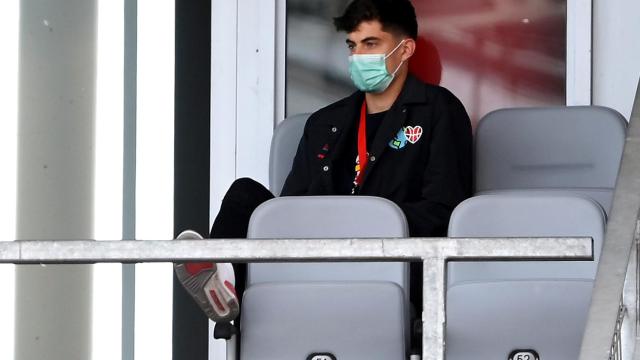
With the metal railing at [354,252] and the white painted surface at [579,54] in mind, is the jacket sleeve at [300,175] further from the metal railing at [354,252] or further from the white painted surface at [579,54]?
the metal railing at [354,252]

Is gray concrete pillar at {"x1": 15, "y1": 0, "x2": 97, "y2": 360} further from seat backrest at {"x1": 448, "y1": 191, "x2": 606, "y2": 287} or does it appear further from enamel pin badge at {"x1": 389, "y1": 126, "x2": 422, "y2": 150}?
seat backrest at {"x1": 448, "y1": 191, "x2": 606, "y2": 287}

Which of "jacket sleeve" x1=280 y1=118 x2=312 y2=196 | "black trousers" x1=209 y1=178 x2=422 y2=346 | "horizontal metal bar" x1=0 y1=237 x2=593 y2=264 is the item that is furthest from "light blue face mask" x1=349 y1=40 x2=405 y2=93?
"horizontal metal bar" x1=0 y1=237 x2=593 y2=264

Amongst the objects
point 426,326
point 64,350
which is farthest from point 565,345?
point 64,350

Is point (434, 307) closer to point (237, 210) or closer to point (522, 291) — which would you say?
point (522, 291)

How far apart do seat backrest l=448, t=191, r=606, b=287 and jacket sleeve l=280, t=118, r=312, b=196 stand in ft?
2.88

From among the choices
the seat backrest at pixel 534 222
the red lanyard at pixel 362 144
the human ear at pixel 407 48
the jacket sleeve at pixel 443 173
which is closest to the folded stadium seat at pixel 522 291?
the seat backrest at pixel 534 222

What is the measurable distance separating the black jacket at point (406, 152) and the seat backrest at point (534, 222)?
42 cm

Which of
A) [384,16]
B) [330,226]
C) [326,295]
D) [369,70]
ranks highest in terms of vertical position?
[384,16]

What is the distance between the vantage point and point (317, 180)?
4109 millimetres

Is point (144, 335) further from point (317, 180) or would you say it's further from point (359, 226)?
point (359, 226)

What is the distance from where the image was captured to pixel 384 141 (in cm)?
404

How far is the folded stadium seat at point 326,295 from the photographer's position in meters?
3.24

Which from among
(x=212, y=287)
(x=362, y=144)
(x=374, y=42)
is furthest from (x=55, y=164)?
(x=212, y=287)

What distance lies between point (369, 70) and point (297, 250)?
1.93m
